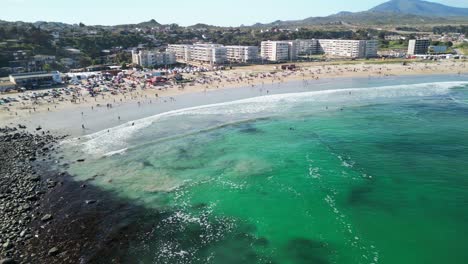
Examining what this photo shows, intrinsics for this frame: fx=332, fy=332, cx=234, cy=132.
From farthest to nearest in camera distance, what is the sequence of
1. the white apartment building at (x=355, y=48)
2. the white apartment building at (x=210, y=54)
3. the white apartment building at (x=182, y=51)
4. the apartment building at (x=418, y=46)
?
the white apartment building at (x=355, y=48)
the apartment building at (x=418, y=46)
the white apartment building at (x=182, y=51)
the white apartment building at (x=210, y=54)

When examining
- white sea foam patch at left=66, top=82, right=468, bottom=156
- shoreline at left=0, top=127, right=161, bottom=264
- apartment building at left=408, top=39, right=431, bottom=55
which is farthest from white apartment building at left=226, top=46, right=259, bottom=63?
shoreline at left=0, top=127, right=161, bottom=264

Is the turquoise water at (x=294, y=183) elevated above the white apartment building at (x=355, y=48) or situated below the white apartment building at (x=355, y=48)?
below

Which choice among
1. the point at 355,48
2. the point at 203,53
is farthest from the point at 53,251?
the point at 355,48

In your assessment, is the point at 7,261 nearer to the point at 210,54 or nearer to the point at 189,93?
the point at 189,93

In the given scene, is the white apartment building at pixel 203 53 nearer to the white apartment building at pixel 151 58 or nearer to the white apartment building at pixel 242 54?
the white apartment building at pixel 242 54

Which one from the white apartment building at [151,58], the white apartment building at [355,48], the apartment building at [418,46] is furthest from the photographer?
the white apartment building at [355,48]

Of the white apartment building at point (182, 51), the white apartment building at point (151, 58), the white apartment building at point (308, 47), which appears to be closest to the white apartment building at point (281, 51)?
the white apartment building at point (308, 47)
